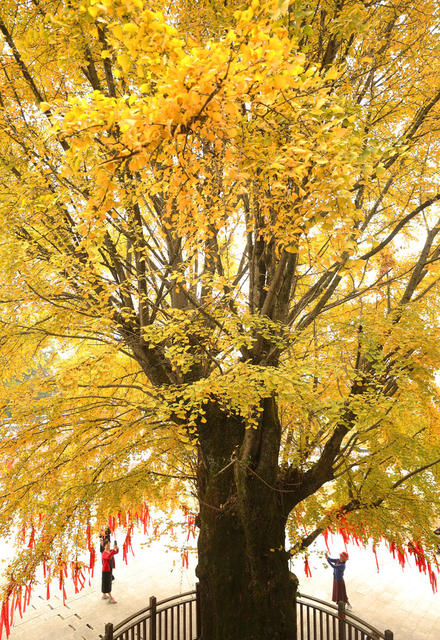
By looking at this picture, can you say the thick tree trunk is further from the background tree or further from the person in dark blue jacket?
the person in dark blue jacket

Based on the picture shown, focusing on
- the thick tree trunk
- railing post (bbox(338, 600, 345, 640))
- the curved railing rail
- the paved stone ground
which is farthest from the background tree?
the paved stone ground

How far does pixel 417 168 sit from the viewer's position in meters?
4.90

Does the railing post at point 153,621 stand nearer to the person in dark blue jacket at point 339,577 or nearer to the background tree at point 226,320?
the background tree at point 226,320

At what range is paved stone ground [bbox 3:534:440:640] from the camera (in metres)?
7.38

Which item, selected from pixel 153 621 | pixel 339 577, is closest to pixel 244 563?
pixel 153 621

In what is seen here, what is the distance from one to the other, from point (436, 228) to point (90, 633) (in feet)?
29.8

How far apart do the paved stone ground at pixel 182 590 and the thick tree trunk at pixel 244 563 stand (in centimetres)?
211

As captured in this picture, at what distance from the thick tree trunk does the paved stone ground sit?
211cm

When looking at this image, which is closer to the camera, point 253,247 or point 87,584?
point 253,247

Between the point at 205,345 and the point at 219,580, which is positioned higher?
the point at 205,345

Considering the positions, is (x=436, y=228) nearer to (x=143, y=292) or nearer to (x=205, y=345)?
(x=205, y=345)

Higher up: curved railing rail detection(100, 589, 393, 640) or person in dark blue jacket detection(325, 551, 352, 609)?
person in dark blue jacket detection(325, 551, 352, 609)

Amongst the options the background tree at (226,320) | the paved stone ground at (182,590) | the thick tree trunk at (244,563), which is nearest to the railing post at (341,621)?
the paved stone ground at (182,590)

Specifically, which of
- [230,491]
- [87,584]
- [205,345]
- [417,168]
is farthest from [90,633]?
[417,168]
